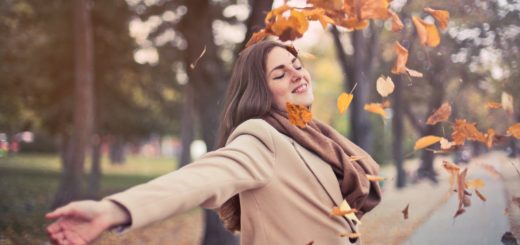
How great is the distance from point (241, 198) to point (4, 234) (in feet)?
26.2

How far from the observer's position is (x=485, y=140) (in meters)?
2.40

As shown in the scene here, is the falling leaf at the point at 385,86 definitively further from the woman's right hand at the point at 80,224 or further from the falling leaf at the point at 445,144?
the woman's right hand at the point at 80,224

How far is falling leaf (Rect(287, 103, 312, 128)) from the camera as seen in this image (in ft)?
7.45

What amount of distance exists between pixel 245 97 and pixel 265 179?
1.45ft

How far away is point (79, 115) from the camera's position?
43.5ft

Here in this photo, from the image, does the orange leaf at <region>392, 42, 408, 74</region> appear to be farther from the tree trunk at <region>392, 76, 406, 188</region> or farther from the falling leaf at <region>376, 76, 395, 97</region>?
the tree trunk at <region>392, 76, 406, 188</region>

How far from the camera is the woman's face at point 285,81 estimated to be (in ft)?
8.21

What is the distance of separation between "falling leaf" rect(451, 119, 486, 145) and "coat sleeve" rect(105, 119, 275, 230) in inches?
27.6

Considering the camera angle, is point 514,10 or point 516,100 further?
point 516,100

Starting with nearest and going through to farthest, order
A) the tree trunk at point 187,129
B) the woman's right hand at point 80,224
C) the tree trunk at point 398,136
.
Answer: the woman's right hand at point 80,224 < the tree trunk at point 398,136 < the tree trunk at point 187,129

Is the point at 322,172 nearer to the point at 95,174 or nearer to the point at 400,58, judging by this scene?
the point at 400,58

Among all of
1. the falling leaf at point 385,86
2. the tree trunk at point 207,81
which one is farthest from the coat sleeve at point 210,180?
the tree trunk at point 207,81

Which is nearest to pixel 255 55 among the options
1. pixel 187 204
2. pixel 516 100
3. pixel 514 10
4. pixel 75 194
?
pixel 187 204

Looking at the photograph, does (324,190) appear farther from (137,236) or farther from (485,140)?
(137,236)
